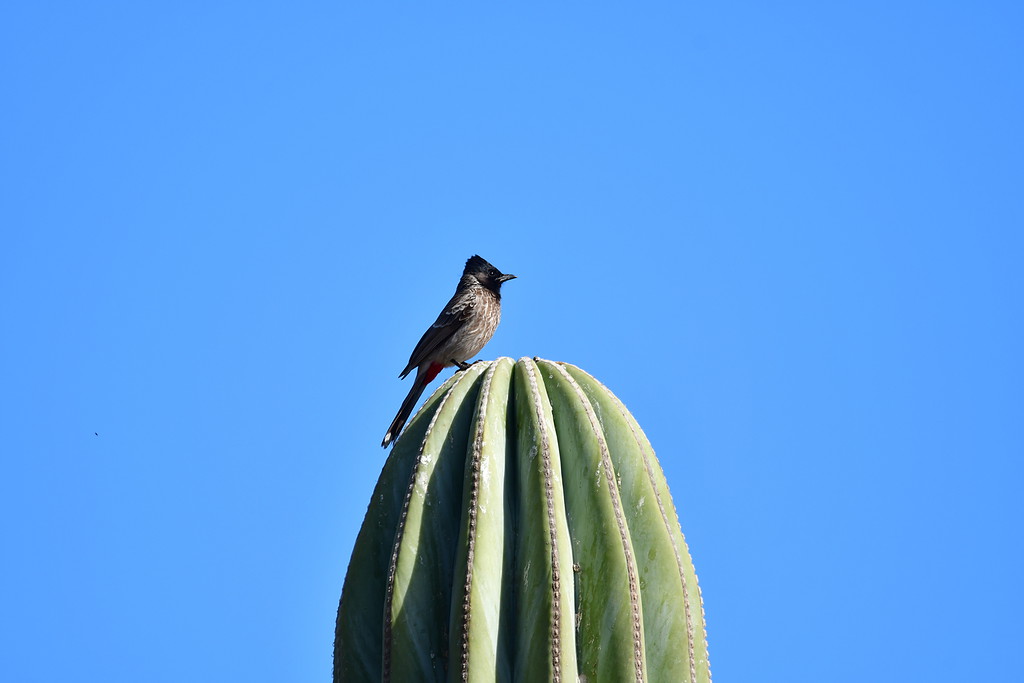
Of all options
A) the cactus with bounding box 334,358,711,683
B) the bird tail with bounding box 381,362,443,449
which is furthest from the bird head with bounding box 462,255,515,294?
the cactus with bounding box 334,358,711,683

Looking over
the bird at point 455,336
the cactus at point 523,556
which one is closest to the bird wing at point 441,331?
the bird at point 455,336

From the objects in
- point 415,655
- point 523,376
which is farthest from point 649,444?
point 415,655

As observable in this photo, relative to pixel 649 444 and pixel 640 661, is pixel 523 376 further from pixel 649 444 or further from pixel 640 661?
pixel 640 661

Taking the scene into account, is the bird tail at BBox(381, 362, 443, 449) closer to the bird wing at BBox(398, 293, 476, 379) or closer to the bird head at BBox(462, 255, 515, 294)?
the bird wing at BBox(398, 293, 476, 379)

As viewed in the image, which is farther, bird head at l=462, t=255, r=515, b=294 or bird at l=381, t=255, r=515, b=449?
bird head at l=462, t=255, r=515, b=294

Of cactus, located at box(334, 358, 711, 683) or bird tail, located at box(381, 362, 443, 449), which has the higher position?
bird tail, located at box(381, 362, 443, 449)

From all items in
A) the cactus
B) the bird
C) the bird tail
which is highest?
the bird

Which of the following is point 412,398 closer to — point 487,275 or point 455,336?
point 455,336

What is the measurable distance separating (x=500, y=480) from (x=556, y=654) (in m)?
0.61

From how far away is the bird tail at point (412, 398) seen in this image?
25.1ft

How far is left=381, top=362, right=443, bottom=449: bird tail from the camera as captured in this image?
7.65 meters

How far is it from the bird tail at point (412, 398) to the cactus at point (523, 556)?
3.51 m

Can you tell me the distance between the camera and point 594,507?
3.57 metres

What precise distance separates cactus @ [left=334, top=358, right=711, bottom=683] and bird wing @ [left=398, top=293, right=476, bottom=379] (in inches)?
182
